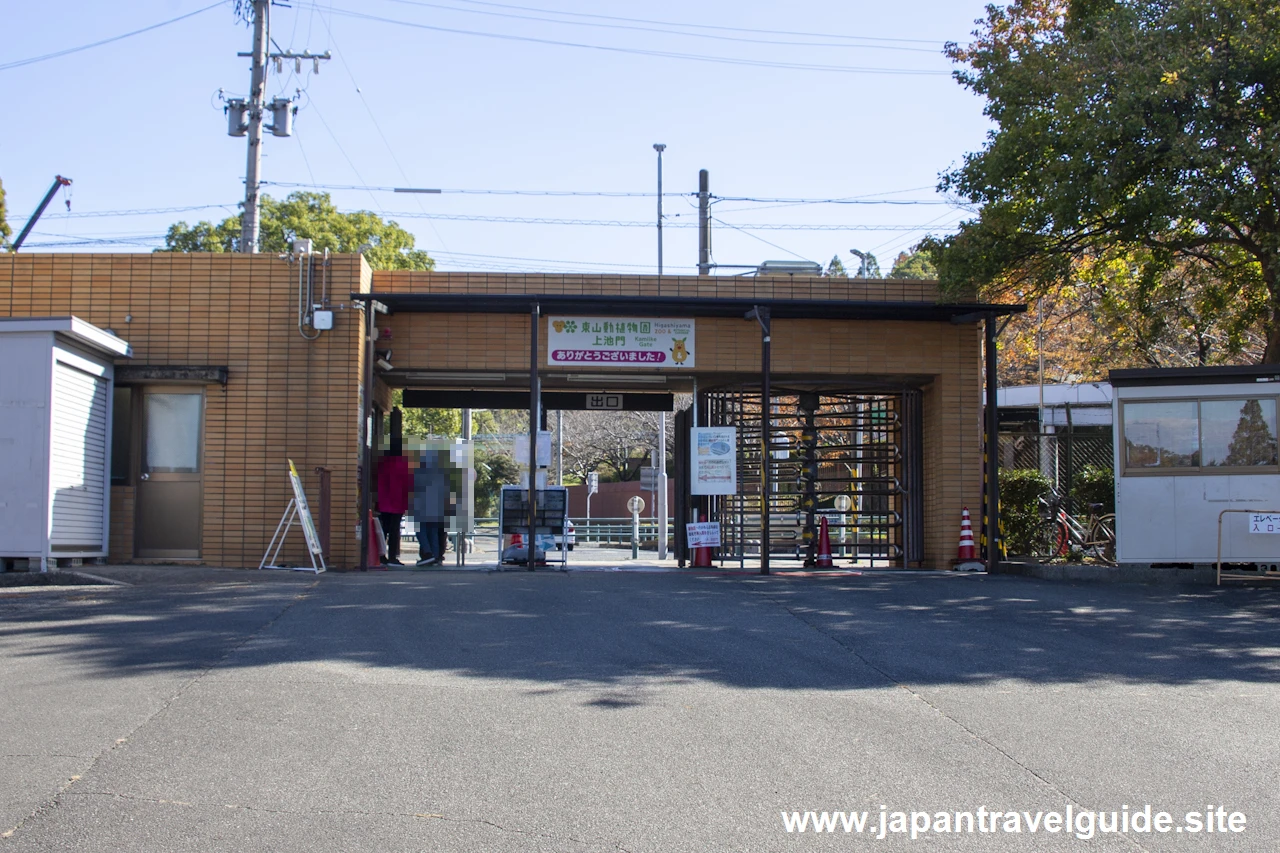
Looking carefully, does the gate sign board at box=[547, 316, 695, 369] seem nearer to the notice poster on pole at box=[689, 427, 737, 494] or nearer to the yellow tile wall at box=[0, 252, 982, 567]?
the yellow tile wall at box=[0, 252, 982, 567]

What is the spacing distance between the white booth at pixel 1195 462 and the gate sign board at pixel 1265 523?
0.35m

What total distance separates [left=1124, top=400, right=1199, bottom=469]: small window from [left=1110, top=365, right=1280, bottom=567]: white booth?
12 millimetres

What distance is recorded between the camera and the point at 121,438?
49.5 ft

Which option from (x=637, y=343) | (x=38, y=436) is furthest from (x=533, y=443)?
(x=38, y=436)

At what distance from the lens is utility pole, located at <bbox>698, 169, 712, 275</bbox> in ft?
107

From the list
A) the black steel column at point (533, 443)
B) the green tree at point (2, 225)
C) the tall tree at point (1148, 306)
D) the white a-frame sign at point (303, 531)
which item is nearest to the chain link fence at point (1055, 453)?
the tall tree at point (1148, 306)

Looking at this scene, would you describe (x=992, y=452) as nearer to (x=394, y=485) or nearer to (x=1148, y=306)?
(x=1148, y=306)

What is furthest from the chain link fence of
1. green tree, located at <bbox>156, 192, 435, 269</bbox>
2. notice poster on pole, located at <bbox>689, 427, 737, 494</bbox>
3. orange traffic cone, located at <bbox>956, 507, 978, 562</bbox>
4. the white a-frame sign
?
green tree, located at <bbox>156, 192, 435, 269</bbox>

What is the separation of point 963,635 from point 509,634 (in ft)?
12.0

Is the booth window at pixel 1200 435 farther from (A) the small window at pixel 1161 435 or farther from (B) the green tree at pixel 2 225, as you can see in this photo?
(B) the green tree at pixel 2 225

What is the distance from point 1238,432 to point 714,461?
254 inches

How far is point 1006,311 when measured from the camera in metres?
15.9

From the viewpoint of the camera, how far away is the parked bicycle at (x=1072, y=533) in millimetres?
17453

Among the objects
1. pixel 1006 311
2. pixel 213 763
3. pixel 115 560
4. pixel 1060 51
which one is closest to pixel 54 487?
pixel 115 560
